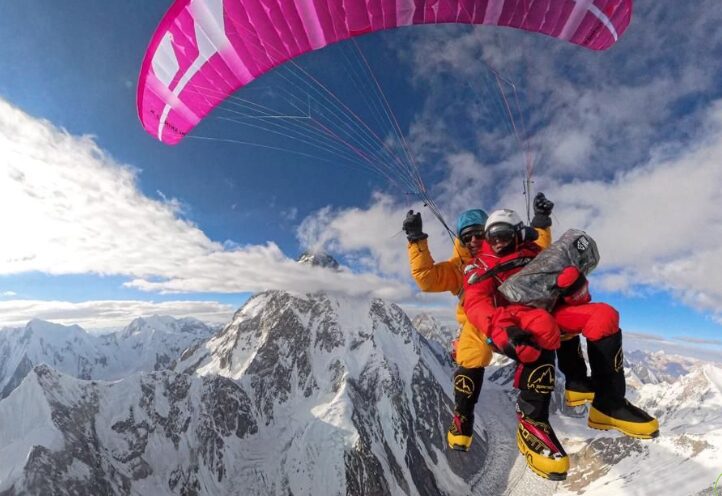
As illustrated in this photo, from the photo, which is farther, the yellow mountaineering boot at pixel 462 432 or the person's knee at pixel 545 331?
the yellow mountaineering boot at pixel 462 432

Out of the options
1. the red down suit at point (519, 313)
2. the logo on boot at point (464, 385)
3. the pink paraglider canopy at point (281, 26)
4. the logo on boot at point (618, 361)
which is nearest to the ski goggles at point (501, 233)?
the red down suit at point (519, 313)

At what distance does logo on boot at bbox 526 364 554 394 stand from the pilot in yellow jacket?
0.67 metres

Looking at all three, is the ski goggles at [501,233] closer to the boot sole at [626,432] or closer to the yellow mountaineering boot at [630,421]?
the yellow mountaineering boot at [630,421]

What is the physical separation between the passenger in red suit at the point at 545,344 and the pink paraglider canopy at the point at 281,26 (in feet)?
17.8

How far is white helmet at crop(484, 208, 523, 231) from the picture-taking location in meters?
5.21

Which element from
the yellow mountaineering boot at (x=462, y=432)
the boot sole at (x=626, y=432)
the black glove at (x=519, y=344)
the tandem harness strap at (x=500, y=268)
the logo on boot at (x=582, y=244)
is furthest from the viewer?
the yellow mountaineering boot at (x=462, y=432)

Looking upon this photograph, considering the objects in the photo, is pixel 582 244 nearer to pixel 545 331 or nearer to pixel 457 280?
pixel 545 331

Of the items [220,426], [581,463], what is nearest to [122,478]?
[220,426]

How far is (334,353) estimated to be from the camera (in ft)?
558

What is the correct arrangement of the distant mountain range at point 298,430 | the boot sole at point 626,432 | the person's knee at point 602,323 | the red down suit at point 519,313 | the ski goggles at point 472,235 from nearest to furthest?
the red down suit at point 519,313, the person's knee at point 602,323, the boot sole at point 626,432, the ski goggles at point 472,235, the distant mountain range at point 298,430

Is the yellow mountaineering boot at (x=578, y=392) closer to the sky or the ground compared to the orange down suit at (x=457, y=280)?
closer to the ground

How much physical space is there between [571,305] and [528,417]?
1.60 meters

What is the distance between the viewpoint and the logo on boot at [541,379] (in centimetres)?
466

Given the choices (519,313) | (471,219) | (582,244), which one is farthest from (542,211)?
(519,313)
